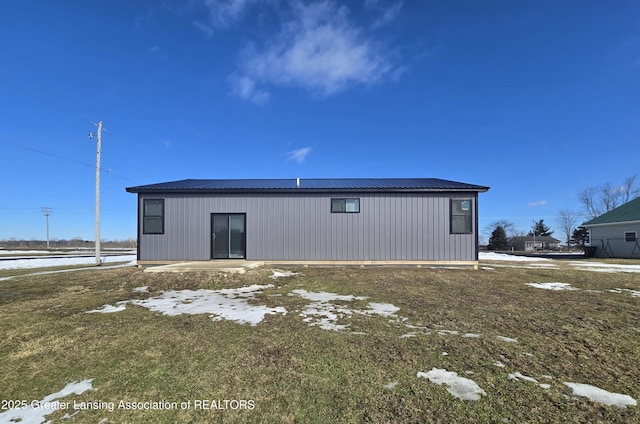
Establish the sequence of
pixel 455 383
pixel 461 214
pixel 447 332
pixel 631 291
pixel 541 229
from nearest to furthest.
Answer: pixel 455 383 < pixel 447 332 < pixel 631 291 < pixel 461 214 < pixel 541 229

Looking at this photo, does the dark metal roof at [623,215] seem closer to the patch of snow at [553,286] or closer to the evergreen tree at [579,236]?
the patch of snow at [553,286]

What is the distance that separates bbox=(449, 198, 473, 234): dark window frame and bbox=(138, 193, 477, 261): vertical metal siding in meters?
0.14

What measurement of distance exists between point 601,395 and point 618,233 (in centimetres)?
2669

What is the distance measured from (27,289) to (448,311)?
915 cm

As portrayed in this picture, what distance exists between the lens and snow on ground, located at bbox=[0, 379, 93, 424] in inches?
85.8

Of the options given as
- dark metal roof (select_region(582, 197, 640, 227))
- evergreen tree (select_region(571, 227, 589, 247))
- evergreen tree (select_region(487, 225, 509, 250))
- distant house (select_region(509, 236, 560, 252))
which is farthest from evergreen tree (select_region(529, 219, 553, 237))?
dark metal roof (select_region(582, 197, 640, 227))

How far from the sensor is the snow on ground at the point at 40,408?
7.15 ft

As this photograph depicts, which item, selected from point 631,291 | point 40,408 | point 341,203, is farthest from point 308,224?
point 40,408

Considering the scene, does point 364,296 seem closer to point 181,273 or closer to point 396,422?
point 396,422

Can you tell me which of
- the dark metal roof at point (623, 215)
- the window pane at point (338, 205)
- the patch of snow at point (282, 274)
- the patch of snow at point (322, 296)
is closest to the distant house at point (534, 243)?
the dark metal roof at point (623, 215)

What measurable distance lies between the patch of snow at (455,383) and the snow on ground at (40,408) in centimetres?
288

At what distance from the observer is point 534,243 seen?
157ft

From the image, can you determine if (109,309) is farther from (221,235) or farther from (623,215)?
(623,215)

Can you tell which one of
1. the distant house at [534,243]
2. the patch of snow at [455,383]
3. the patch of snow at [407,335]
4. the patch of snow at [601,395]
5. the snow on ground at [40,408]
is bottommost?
the distant house at [534,243]
